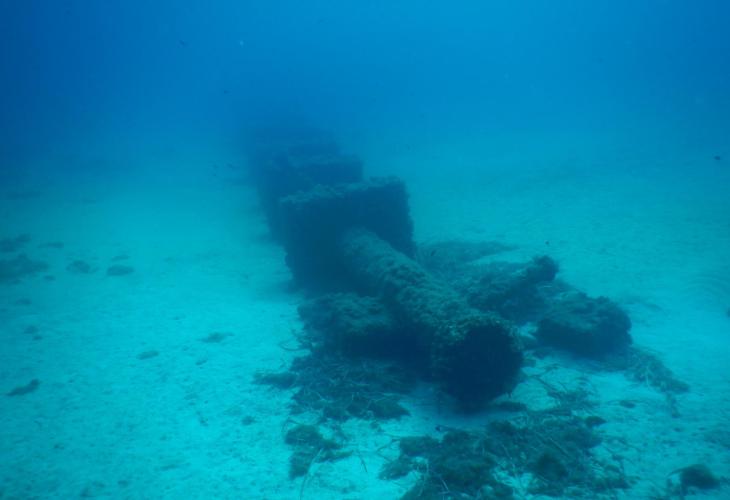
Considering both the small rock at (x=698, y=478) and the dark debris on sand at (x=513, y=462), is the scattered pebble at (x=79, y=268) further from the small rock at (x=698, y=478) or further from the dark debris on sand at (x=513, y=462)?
the small rock at (x=698, y=478)

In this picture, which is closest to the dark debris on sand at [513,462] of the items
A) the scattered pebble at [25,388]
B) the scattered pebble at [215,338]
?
the scattered pebble at [215,338]

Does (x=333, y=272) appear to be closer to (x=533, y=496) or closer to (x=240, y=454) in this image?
(x=240, y=454)

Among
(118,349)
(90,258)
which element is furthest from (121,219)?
(118,349)

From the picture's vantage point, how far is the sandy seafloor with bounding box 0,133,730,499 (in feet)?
18.6

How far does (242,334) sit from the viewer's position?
31.7 ft

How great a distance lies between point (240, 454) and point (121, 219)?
18.6 m

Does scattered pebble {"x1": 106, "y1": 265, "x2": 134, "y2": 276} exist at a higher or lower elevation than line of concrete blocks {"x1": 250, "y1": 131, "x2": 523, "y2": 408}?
lower

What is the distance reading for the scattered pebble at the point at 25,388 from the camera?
7938 millimetres

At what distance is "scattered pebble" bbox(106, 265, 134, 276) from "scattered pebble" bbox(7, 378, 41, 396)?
6384 mm

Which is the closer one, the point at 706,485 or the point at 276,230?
the point at 706,485

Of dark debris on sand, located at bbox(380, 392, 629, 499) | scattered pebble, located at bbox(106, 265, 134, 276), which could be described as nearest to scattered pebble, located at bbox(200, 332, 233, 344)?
dark debris on sand, located at bbox(380, 392, 629, 499)

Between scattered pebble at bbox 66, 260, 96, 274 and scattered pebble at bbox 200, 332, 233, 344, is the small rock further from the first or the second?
scattered pebble at bbox 66, 260, 96, 274

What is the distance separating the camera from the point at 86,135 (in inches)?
2101

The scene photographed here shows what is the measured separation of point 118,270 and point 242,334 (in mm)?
7226
